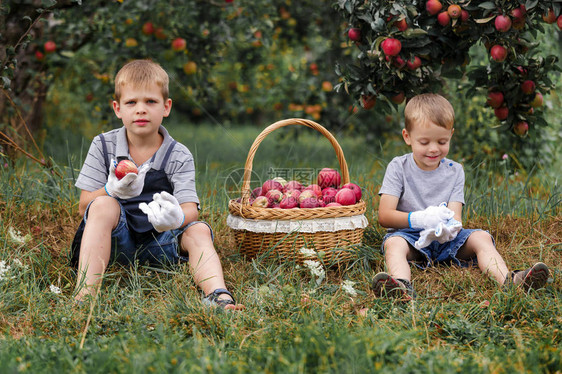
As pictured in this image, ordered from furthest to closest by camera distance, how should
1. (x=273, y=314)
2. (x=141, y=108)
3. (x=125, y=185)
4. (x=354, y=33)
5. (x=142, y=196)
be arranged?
(x=354, y=33) → (x=142, y=196) → (x=141, y=108) → (x=125, y=185) → (x=273, y=314)

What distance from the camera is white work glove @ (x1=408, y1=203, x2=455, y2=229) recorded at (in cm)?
239

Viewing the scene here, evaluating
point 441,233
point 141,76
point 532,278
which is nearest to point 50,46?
point 141,76

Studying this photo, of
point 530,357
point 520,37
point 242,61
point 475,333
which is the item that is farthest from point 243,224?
point 242,61

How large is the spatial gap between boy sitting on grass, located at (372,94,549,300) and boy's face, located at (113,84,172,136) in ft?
3.59

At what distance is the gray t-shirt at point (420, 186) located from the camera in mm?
2605

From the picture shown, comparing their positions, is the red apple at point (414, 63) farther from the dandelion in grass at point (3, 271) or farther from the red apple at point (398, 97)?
the dandelion in grass at point (3, 271)

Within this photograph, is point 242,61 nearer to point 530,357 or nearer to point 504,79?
point 504,79

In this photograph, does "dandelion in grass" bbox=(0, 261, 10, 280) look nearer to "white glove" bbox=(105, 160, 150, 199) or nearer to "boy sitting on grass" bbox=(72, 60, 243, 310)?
"boy sitting on grass" bbox=(72, 60, 243, 310)

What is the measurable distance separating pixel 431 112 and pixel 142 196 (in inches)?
51.6

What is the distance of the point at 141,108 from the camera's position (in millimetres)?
2320

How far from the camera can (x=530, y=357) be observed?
61.6 inches

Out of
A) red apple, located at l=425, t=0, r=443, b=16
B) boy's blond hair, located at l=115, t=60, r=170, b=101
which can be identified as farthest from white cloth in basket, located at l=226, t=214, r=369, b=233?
red apple, located at l=425, t=0, r=443, b=16

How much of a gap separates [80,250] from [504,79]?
7.79 feet

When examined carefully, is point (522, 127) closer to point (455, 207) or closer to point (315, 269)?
point (455, 207)
